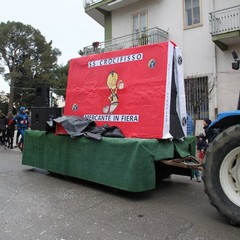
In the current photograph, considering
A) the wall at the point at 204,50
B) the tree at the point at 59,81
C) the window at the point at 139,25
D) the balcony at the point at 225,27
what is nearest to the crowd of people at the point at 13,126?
the window at the point at 139,25

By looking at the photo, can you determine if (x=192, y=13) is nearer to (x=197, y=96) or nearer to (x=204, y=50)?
(x=204, y=50)

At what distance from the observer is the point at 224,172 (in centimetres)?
417

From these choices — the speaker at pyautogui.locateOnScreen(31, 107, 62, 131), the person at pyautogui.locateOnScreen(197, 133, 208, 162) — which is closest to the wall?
the person at pyautogui.locateOnScreen(197, 133, 208, 162)

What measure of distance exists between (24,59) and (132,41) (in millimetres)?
38244

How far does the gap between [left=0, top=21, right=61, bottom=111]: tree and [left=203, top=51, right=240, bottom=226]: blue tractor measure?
47.5 m

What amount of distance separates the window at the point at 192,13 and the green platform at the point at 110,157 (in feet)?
34.4

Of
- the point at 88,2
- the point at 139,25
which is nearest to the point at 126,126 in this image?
the point at 139,25

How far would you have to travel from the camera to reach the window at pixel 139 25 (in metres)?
17.5

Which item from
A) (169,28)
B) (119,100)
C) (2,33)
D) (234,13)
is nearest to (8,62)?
(2,33)

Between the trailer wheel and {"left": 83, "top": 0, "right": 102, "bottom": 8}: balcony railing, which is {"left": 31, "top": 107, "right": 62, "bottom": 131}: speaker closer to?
the trailer wheel

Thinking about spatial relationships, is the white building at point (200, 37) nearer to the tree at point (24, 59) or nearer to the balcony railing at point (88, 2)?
the balcony railing at point (88, 2)

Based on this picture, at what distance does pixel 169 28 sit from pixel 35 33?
41.7m

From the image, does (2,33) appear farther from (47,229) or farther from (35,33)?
(47,229)

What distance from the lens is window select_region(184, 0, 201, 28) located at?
50.6 feet
